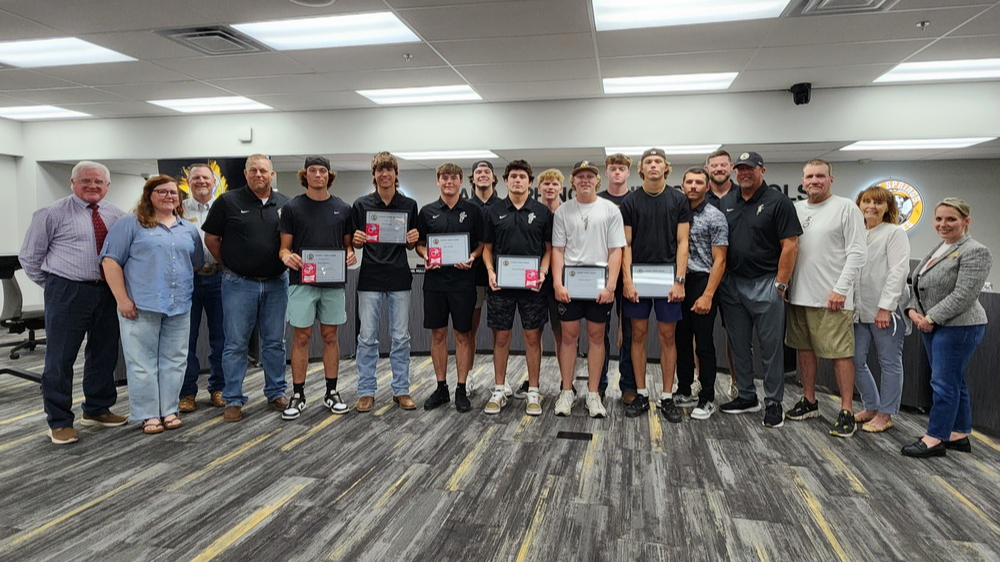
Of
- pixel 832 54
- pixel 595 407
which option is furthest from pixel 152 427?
pixel 832 54

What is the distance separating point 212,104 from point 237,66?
174 centimetres

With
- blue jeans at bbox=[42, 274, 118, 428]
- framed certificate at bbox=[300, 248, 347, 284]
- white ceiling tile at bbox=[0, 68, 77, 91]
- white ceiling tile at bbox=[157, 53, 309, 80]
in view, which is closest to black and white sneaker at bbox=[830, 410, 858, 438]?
framed certificate at bbox=[300, 248, 347, 284]

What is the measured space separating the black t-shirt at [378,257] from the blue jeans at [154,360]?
105cm

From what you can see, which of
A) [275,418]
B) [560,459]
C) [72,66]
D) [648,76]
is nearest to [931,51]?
[648,76]

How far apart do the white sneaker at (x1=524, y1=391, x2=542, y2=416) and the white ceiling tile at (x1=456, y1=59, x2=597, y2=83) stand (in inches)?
106

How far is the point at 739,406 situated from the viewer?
355 centimetres

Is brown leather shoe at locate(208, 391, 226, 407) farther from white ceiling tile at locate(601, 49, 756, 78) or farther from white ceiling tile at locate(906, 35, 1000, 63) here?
white ceiling tile at locate(906, 35, 1000, 63)

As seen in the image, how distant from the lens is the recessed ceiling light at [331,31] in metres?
3.79

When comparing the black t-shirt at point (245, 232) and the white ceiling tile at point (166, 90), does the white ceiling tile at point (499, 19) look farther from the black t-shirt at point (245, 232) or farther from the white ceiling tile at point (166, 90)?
the white ceiling tile at point (166, 90)

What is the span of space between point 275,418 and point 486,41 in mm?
2922

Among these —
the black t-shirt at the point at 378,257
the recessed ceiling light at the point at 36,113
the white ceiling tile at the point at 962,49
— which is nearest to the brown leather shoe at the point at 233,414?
the black t-shirt at the point at 378,257

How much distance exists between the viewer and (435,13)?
3613mm

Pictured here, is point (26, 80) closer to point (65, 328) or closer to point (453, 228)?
point (65, 328)

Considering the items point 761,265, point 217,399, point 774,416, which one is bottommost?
point 217,399
